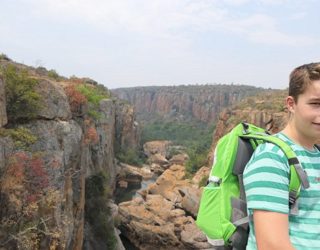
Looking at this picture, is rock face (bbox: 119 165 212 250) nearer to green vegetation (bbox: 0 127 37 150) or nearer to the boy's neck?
green vegetation (bbox: 0 127 37 150)

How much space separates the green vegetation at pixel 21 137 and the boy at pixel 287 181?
9.70m

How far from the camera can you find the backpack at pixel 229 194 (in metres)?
1.88

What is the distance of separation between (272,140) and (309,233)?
0.43m

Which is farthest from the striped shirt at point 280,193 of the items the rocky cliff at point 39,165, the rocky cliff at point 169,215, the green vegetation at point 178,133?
the green vegetation at point 178,133

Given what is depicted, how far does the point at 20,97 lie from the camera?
1188 cm

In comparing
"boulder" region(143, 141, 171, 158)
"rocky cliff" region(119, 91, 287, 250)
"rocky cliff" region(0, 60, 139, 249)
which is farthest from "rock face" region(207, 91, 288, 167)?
"boulder" region(143, 141, 171, 158)

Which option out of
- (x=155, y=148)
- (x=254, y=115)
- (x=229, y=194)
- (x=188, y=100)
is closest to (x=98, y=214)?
(x=229, y=194)

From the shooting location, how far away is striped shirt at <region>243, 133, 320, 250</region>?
1603 mm

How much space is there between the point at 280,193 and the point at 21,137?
10423 mm

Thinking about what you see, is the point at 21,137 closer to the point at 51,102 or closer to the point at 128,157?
the point at 51,102

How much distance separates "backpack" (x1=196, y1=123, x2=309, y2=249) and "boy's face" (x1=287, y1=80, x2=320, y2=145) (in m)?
0.15

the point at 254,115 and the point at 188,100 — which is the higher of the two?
the point at 188,100

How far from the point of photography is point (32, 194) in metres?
10.8

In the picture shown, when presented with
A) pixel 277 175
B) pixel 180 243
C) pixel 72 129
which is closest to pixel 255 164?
pixel 277 175
